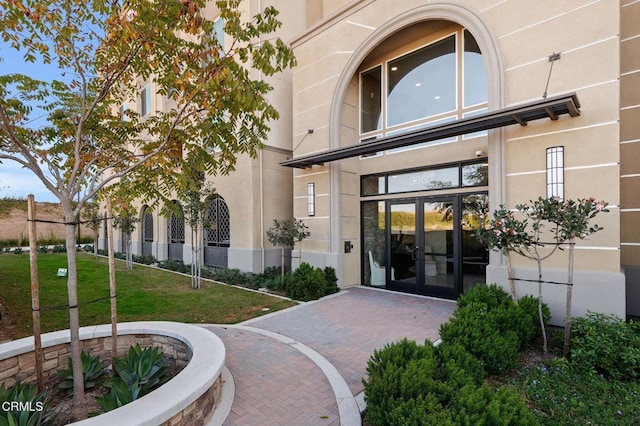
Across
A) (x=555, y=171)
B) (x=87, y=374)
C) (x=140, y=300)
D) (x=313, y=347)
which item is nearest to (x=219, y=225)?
(x=140, y=300)

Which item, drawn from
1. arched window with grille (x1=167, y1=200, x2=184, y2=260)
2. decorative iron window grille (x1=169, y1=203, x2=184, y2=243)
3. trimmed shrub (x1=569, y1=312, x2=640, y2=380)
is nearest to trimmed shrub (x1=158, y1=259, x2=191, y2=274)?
arched window with grille (x1=167, y1=200, x2=184, y2=260)

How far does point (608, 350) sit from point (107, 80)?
7.51 m

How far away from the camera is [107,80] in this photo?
13.7 feet

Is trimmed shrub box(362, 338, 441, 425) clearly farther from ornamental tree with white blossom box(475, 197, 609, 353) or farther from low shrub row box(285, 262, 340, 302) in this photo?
low shrub row box(285, 262, 340, 302)

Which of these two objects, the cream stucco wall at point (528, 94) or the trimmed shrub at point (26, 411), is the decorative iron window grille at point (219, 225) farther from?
the trimmed shrub at point (26, 411)

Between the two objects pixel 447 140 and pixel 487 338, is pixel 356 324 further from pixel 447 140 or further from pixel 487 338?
pixel 447 140

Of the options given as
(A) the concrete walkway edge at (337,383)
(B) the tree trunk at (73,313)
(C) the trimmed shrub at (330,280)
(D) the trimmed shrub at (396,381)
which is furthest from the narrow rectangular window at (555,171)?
(B) the tree trunk at (73,313)

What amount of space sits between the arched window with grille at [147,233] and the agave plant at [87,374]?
15849mm

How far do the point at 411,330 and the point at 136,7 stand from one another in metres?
6.56

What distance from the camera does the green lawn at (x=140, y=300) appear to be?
22.9 feet

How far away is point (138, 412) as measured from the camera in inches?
102

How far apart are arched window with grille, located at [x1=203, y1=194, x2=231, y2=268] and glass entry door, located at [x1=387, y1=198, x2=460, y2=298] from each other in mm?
6978

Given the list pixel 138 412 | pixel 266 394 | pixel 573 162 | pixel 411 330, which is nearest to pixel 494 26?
pixel 573 162

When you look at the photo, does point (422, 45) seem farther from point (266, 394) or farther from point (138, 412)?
point (138, 412)
